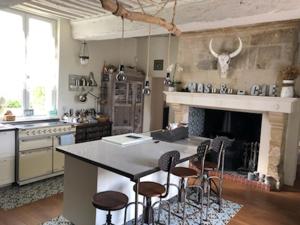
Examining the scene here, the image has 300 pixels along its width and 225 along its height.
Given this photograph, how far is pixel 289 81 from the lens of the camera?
397 centimetres

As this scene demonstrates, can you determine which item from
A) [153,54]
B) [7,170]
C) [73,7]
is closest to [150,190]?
[7,170]

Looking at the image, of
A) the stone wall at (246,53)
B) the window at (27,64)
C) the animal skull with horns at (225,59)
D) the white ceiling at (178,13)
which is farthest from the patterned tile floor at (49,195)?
the white ceiling at (178,13)

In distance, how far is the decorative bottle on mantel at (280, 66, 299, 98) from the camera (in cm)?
396

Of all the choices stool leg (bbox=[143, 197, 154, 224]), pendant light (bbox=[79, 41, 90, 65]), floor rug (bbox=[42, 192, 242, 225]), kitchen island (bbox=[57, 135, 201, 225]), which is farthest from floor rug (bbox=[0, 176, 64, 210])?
pendant light (bbox=[79, 41, 90, 65])

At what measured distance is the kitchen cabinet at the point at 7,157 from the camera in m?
3.70

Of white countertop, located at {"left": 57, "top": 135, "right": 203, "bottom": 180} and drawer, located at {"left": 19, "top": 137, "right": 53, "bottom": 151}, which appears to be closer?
white countertop, located at {"left": 57, "top": 135, "right": 203, "bottom": 180}

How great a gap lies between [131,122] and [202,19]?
3.57 metres

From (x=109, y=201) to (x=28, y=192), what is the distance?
2.10 meters

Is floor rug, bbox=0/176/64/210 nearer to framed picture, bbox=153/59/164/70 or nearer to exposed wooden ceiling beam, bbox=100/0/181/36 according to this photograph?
exposed wooden ceiling beam, bbox=100/0/181/36

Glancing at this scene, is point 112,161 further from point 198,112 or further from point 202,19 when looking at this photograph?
point 198,112

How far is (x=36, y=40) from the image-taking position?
4.71 meters

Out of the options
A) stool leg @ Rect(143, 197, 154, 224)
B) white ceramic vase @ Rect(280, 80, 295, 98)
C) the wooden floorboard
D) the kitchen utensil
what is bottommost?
the wooden floorboard

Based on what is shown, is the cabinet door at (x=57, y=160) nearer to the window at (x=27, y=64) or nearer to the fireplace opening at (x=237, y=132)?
the window at (x=27, y=64)

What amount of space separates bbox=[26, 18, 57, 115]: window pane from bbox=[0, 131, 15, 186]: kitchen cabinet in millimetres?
1116
